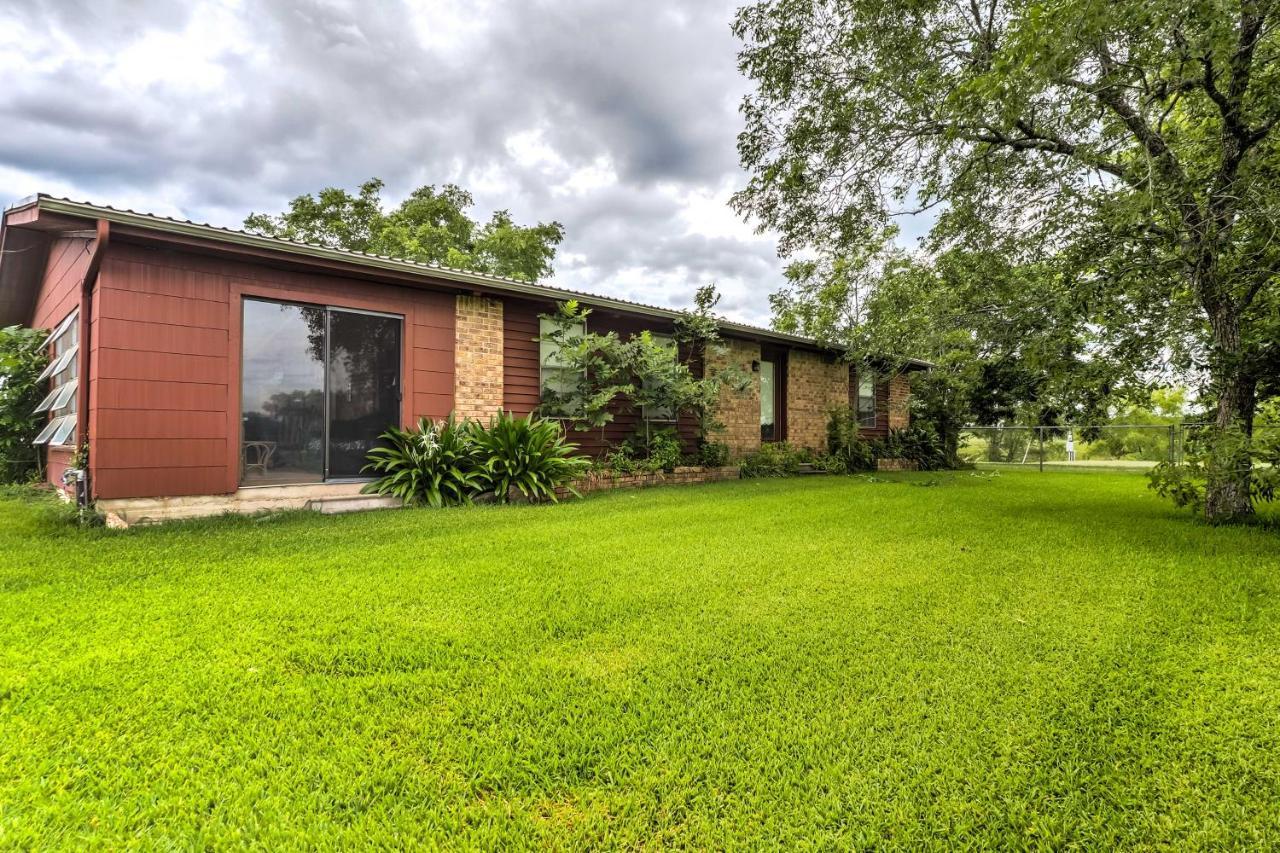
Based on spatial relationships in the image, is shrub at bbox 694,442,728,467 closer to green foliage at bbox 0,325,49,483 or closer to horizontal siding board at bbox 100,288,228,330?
horizontal siding board at bbox 100,288,228,330

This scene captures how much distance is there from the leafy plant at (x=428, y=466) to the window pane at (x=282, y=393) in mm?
693

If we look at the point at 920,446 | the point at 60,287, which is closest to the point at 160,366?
the point at 60,287

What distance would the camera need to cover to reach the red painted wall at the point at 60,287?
570 cm

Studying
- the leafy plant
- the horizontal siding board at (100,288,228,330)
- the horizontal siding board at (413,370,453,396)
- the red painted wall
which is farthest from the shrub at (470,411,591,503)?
the red painted wall

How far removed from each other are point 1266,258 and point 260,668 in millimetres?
8219

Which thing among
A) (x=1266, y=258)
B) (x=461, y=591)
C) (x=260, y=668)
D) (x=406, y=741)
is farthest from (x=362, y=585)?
(x=1266, y=258)

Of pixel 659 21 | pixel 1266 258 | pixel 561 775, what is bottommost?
pixel 561 775

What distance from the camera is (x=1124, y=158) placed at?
5828 mm

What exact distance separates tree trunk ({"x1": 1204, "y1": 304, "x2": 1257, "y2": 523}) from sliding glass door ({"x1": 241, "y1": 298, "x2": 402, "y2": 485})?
8663mm

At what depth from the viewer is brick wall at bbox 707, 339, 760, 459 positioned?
10008mm

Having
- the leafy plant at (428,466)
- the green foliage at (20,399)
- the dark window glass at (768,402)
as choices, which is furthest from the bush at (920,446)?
the green foliage at (20,399)

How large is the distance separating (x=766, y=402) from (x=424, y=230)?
46.7 ft

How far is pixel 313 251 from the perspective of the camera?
5531mm

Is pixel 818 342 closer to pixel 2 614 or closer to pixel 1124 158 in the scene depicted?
pixel 1124 158
